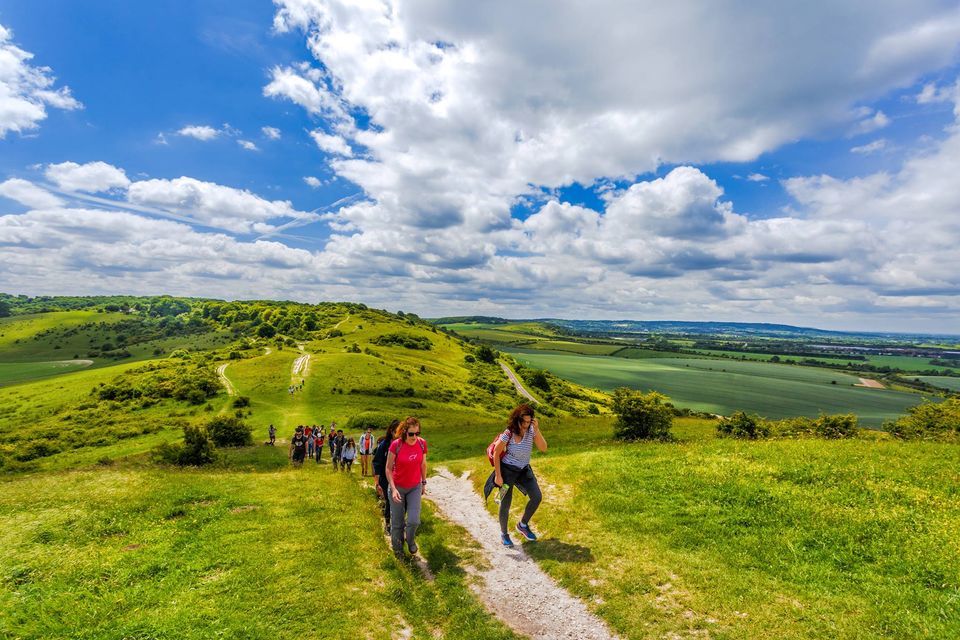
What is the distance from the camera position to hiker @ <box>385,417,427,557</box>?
989cm

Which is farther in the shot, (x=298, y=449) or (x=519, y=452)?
(x=298, y=449)

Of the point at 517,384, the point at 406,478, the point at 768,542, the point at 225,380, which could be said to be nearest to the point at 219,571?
the point at 406,478


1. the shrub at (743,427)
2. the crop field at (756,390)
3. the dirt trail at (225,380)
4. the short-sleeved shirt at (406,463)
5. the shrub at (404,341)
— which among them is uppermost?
the short-sleeved shirt at (406,463)

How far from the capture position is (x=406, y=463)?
9938 millimetres

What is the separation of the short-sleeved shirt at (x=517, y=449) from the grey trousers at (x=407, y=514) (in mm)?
2413

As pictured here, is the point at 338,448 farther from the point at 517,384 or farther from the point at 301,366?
the point at 517,384

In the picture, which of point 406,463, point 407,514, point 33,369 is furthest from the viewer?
point 33,369

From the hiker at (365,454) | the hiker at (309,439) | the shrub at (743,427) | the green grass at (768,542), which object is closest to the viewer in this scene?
the green grass at (768,542)

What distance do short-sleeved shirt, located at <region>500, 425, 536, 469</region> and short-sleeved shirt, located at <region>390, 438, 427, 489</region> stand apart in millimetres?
2221

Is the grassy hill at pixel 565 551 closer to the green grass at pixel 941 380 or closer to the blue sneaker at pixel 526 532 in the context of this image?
the blue sneaker at pixel 526 532

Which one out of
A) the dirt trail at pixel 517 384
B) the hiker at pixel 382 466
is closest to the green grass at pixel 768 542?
the hiker at pixel 382 466

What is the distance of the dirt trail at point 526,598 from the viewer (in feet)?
25.5

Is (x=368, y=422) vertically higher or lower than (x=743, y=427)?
lower

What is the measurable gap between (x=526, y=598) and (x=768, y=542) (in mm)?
6291
